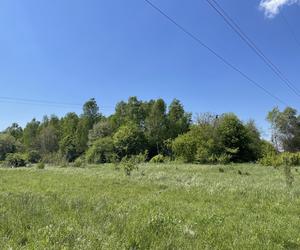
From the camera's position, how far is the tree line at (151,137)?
148 ft

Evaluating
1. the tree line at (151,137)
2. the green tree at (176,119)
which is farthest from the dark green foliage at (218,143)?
the green tree at (176,119)

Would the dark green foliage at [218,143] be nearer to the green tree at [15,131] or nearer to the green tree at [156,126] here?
the green tree at [156,126]

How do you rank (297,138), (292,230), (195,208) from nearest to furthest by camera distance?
(292,230) → (195,208) → (297,138)

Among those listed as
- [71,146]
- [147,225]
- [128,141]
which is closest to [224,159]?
[128,141]

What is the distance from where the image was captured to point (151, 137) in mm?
64938

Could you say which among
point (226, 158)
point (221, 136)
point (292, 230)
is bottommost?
point (292, 230)

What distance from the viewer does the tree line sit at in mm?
45250

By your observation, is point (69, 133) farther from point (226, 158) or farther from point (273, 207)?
point (273, 207)

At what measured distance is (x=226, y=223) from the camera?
25.4ft

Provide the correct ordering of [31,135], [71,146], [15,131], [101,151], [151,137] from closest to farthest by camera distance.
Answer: [101,151]
[151,137]
[71,146]
[31,135]
[15,131]

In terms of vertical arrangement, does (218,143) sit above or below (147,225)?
above

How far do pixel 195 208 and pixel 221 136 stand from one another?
119 ft

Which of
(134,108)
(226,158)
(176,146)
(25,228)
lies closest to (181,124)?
(134,108)

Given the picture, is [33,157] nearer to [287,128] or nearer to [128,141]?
[128,141]
